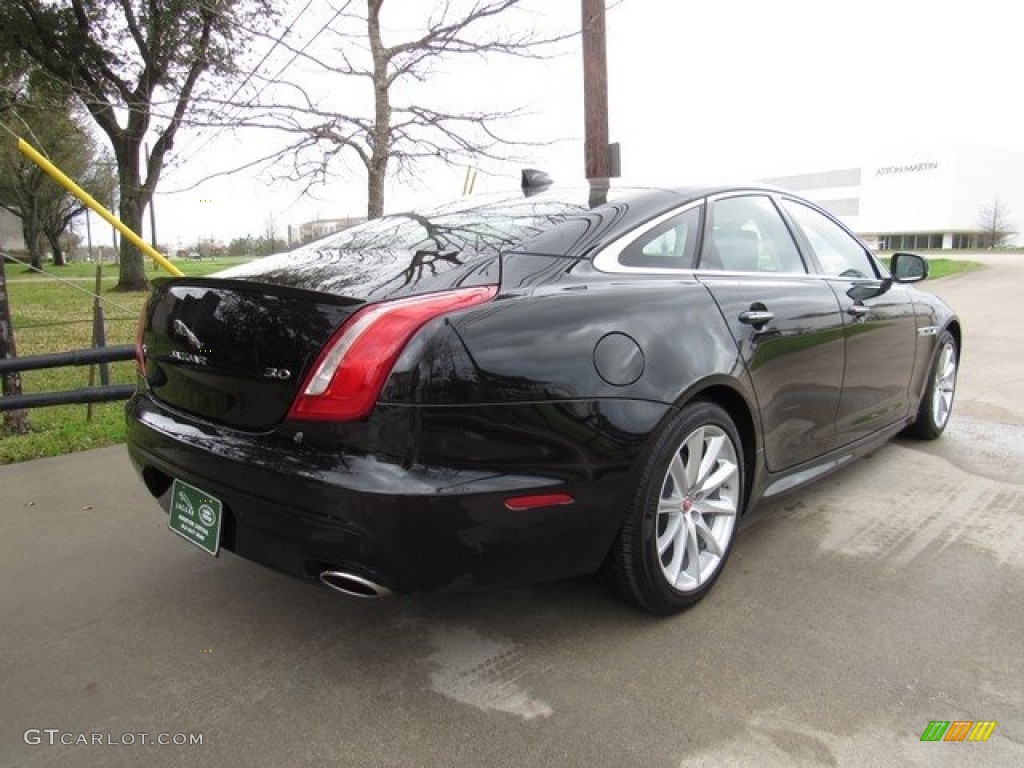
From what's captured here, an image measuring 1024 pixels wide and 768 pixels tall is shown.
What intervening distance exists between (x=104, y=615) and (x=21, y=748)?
771mm

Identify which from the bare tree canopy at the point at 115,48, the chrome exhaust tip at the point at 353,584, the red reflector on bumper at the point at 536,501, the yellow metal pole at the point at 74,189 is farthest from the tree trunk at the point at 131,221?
the red reflector on bumper at the point at 536,501

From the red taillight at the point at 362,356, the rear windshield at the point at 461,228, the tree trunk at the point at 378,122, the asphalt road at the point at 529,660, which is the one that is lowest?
the asphalt road at the point at 529,660

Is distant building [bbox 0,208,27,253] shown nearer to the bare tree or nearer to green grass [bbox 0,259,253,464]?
green grass [bbox 0,259,253,464]

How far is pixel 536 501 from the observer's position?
2248 millimetres

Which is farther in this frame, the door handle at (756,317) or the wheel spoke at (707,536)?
the door handle at (756,317)

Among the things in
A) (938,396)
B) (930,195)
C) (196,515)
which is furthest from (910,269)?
(930,195)

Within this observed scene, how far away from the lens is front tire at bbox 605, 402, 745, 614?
2.52m

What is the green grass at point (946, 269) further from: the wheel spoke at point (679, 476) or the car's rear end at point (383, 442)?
the car's rear end at point (383, 442)

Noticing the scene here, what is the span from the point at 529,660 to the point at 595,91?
696 centimetres

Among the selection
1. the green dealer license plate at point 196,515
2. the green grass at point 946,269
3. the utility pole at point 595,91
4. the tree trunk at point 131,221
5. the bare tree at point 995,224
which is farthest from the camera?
the bare tree at point 995,224

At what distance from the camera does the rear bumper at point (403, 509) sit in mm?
2105

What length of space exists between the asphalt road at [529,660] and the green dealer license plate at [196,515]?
38 centimetres

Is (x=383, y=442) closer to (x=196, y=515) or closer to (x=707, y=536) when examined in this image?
(x=196, y=515)

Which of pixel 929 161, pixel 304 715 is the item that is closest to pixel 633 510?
pixel 304 715
